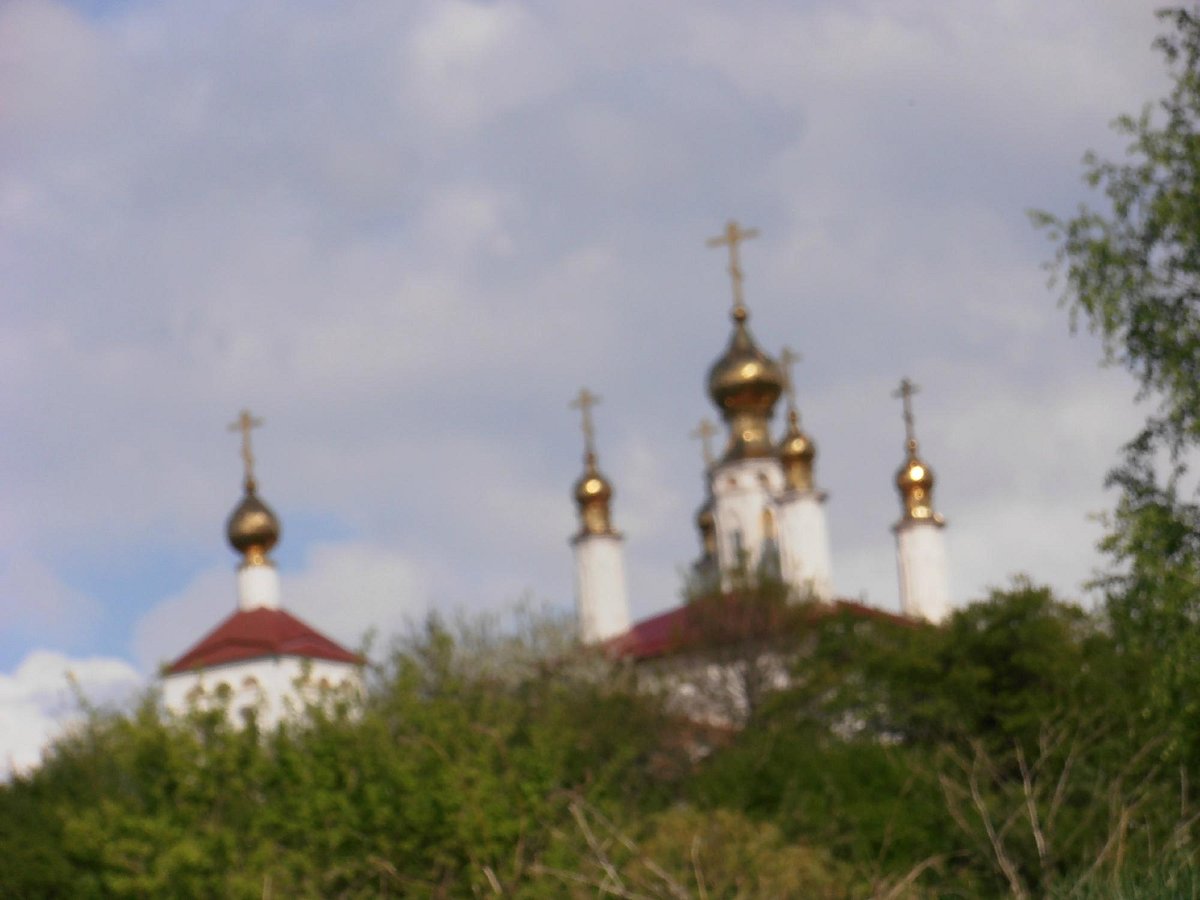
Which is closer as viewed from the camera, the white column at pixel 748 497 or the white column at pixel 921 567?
the white column at pixel 748 497

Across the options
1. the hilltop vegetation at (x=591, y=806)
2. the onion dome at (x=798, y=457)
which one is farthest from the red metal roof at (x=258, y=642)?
the hilltop vegetation at (x=591, y=806)

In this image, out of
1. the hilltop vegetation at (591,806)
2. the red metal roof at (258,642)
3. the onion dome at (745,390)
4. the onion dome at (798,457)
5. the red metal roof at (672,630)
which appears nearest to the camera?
the hilltop vegetation at (591,806)

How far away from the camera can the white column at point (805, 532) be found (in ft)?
209

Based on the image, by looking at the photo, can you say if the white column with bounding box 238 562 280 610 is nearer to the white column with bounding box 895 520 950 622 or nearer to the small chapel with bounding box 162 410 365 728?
the small chapel with bounding box 162 410 365 728

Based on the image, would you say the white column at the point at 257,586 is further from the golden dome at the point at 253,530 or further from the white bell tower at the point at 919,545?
the white bell tower at the point at 919,545

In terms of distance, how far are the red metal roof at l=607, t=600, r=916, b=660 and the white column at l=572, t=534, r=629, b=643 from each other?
1.32m

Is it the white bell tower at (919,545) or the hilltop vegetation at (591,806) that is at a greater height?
the white bell tower at (919,545)

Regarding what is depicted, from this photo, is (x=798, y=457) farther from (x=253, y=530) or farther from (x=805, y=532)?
(x=253, y=530)

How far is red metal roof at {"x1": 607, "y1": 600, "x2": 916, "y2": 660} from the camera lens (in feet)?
179

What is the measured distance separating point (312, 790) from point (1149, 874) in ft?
43.7

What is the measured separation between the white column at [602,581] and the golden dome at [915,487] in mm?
9327

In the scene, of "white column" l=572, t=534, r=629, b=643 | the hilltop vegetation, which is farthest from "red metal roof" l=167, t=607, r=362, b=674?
the hilltop vegetation

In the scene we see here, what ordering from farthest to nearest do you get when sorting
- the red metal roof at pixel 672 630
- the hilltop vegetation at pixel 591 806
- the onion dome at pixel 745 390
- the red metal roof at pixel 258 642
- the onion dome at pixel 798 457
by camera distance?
the red metal roof at pixel 258 642 → the onion dome at pixel 798 457 → the onion dome at pixel 745 390 → the red metal roof at pixel 672 630 → the hilltop vegetation at pixel 591 806

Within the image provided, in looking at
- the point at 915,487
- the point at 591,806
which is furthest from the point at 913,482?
the point at 591,806
